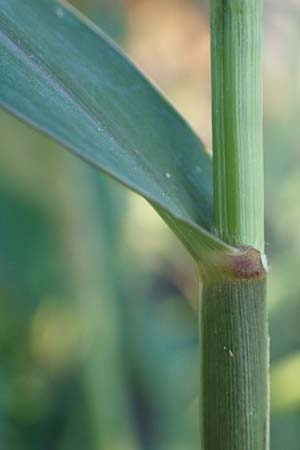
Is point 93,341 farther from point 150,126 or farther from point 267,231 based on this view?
point 150,126

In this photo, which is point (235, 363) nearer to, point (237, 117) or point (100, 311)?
point (237, 117)

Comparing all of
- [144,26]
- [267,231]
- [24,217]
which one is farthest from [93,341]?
[144,26]

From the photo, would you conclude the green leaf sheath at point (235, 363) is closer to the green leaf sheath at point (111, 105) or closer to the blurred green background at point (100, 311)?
the green leaf sheath at point (111, 105)

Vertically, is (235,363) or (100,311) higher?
(100,311)

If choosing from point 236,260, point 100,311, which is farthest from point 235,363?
point 100,311

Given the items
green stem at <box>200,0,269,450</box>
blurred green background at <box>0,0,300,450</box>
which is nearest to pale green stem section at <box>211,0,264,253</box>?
green stem at <box>200,0,269,450</box>
